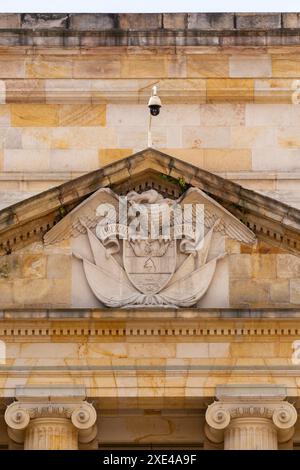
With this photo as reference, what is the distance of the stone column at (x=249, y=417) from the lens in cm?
3834

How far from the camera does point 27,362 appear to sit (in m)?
38.8

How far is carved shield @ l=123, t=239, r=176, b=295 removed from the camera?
39.3 metres

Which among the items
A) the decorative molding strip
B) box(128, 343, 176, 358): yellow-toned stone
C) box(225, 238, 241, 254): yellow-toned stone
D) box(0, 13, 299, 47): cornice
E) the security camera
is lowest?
box(128, 343, 176, 358): yellow-toned stone

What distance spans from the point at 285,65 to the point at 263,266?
6.05m

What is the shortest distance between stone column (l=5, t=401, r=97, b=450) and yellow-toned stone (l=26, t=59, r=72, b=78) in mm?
8036

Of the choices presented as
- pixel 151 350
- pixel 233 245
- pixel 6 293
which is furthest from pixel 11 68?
pixel 151 350

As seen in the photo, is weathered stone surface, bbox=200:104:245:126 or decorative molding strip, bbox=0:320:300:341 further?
weathered stone surface, bbox=200:104:245:126

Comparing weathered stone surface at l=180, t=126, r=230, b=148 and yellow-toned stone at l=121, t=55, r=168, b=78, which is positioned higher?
yellow-toned stone at l=121, t=55, r=168, b=78

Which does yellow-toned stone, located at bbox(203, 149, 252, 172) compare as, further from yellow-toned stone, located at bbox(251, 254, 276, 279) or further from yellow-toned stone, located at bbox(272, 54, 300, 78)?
yellow-toned stone, located at bbox(251, 254, 276, 279)

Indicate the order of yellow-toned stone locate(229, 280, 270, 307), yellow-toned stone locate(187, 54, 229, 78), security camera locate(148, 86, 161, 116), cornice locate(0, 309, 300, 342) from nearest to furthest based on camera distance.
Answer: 1. cornice locate(0, 309, 300, 342)
2. yellow-toned stone locate(229, 280, 270, 307)
3. security camera locate(148, 86, 161, 116)
4. yellow-toned stone locate(187, 54, 229, 78)

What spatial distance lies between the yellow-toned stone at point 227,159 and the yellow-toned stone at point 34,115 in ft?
9.70

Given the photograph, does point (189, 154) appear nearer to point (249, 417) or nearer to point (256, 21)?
point (256, 21)

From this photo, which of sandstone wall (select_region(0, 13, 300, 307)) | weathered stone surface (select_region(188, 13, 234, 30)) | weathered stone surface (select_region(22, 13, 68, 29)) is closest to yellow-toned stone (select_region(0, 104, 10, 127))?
sandstone wall (select_region(0, 13, 300, 307))
